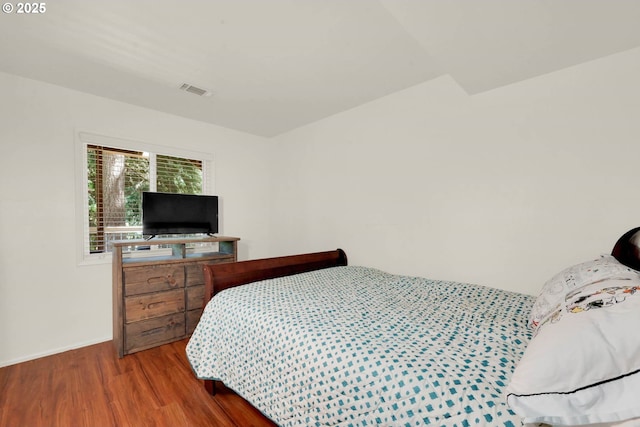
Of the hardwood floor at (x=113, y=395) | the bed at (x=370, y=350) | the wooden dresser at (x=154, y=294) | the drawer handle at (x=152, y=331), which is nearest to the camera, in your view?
the bed at (x=370, y=350)

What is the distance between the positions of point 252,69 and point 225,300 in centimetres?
178

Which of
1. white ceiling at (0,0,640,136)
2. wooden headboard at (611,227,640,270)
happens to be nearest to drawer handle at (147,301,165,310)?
white ceiling at (0,0,640,136)

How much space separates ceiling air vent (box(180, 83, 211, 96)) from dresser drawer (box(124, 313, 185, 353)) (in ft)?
7.04

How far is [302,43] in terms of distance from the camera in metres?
1.92

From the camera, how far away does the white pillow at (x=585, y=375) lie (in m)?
0.70

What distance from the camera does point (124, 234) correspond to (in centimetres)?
298

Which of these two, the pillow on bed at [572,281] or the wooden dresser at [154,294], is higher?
the pillow on bed at [572,281]

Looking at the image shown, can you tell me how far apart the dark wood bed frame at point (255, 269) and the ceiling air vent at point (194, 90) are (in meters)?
1.63

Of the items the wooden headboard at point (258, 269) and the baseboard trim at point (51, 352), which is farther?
the baseboard trim at point (51, 352)

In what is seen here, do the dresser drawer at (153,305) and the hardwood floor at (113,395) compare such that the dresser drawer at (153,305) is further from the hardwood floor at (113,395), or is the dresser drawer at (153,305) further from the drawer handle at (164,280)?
the hardwood floor at (113,395)

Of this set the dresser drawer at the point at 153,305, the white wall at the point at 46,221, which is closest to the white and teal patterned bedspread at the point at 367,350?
the dresser drawer at the point at 153,305

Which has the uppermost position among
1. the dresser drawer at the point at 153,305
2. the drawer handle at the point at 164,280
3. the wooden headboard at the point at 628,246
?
the wooden headboard at the point at 628,246

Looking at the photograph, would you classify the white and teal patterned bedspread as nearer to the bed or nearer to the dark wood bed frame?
the bed

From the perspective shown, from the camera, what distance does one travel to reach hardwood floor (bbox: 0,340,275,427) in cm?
170
